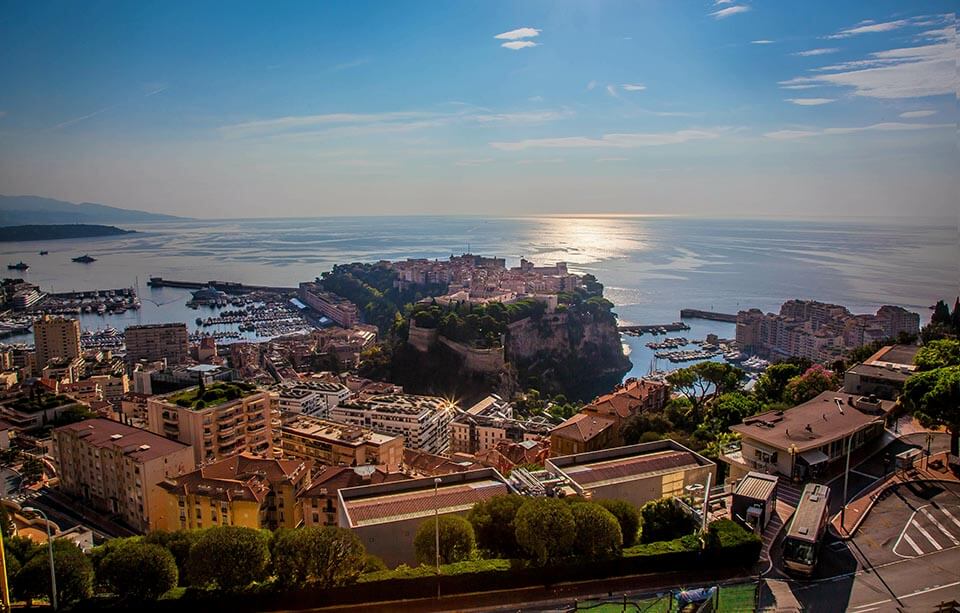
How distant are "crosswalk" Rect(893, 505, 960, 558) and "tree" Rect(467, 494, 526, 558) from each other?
2039 mm

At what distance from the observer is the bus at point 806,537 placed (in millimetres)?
3320

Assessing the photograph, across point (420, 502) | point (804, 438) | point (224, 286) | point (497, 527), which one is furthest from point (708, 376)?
point (224, 286)

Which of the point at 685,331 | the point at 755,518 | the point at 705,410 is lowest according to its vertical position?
the point at 685,331

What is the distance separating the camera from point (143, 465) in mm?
6871

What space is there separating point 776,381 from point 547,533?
554 cm

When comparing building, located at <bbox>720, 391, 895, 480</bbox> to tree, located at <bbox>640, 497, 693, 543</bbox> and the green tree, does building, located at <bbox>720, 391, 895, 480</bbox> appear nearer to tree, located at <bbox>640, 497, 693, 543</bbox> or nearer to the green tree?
tree, located at <bbox>640, 497, 693, 543</bbox>

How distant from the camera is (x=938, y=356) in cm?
655

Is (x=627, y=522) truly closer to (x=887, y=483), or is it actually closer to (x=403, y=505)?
(x=403, y=505)

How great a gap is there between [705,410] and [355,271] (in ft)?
89.5

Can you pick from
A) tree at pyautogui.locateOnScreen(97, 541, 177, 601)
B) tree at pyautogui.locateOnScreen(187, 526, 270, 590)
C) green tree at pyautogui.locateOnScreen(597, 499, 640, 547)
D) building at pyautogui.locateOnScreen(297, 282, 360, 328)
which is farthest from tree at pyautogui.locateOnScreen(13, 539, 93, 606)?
building at pyautogui.locateOnScreen(297, 282, 360, 328)

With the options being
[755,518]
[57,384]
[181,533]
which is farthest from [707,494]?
[57,384]

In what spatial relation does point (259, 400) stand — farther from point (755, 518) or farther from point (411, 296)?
point (411, 296)

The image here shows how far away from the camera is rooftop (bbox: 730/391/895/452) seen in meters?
4.66

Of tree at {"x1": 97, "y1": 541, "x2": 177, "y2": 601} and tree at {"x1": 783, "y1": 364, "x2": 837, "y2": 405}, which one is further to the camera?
tree at {"x1": 783, "y1": 364, "x2": 837, "y2": 405}
